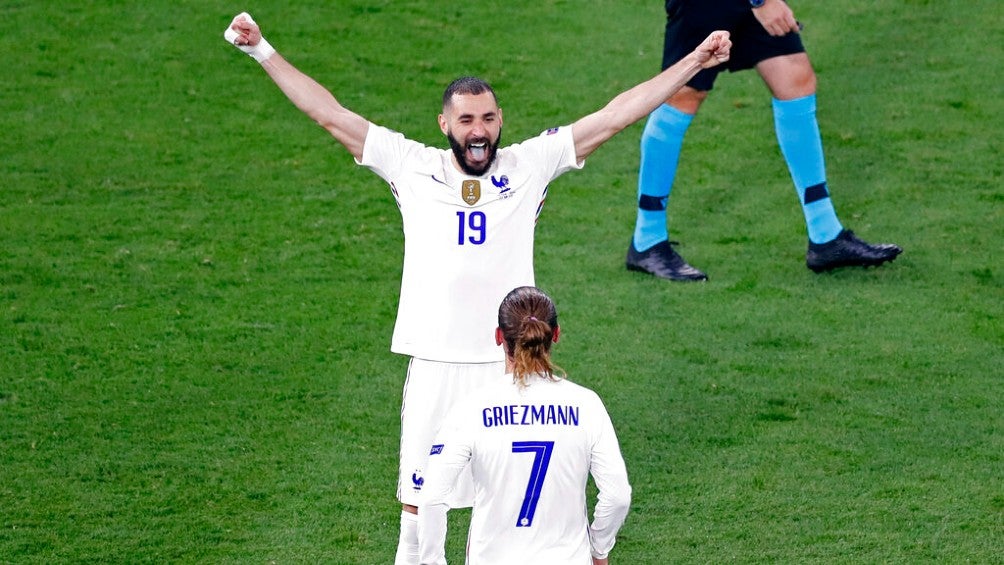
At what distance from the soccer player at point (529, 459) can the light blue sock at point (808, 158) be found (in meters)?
3.79

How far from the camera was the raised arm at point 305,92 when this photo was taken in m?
5.01

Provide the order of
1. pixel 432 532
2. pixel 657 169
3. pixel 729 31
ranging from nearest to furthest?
pixel 432 532, pixel 729 31, pixel 657 169

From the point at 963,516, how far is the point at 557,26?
6214 mm

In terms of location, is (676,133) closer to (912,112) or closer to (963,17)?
(912,112)

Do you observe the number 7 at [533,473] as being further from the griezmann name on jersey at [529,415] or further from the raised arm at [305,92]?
the raised arm at [305,92]

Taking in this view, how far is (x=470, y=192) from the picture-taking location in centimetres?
484

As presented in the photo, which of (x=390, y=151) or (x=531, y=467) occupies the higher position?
(x=390, y=151)

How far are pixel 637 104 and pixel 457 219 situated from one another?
0.76 metres

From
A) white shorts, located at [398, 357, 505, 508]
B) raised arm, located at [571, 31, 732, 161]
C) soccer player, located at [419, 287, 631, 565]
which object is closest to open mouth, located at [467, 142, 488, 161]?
raised arm, located at [571, 31, 732, 161]

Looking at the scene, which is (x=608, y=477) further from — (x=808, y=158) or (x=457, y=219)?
(x=808, y=158)

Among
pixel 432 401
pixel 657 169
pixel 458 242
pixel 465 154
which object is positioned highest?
pixel 657 169

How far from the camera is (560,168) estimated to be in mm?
5047

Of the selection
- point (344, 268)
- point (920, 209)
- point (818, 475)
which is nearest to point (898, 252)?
point (920, 209)

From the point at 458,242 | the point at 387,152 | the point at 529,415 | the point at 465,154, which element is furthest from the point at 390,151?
the point at 529,415
